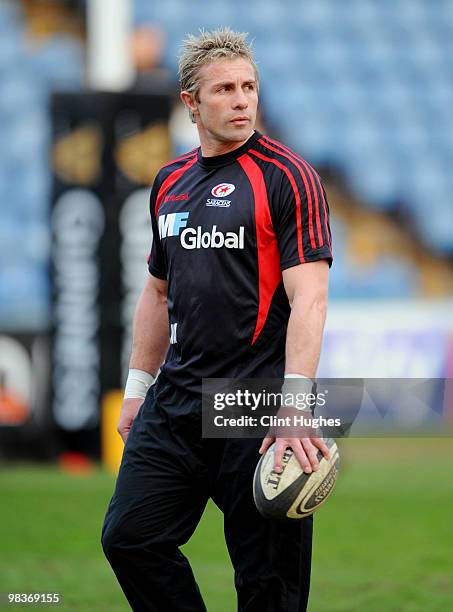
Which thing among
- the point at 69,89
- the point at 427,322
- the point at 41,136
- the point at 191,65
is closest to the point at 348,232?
the point at 427,322

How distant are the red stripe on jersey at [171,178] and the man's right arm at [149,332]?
318 millimetres

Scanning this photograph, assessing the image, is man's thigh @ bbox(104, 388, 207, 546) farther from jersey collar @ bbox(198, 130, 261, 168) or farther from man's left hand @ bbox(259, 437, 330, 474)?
jersey collar @ bbox(198, 130, 261, 168)

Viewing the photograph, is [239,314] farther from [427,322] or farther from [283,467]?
[427,322]

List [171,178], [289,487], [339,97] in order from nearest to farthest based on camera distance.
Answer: [289,487], [171,178], [339,97]

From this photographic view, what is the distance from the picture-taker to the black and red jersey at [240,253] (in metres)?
3.73

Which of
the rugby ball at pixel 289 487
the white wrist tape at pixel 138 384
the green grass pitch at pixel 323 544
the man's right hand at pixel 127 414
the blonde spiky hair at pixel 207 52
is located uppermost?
the blonde spiky hair at pixel 207 52

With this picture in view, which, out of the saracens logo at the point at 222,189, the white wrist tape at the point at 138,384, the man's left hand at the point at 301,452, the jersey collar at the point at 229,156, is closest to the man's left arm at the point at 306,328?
the man's left hand at the point at 301,452

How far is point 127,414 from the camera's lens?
4262mm

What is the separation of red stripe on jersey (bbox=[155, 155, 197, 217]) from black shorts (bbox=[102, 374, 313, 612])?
2.40ft

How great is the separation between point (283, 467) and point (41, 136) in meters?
13.5

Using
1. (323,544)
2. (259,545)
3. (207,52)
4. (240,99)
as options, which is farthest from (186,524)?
(323,544)

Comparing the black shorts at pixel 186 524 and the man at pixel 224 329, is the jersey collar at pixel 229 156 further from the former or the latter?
the black shorts at pixel 186 524

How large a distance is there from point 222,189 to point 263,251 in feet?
0.90

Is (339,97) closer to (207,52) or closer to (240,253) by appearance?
(207,52)
